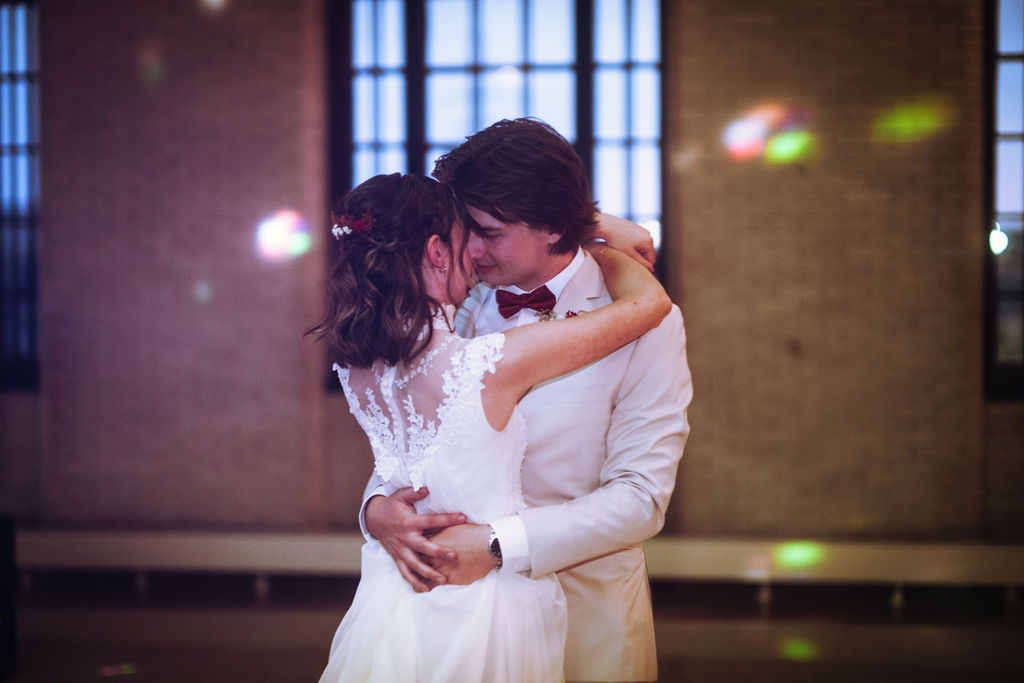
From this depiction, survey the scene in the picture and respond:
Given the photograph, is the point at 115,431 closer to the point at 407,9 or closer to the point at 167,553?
the point at 167,553

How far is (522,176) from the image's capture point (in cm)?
171

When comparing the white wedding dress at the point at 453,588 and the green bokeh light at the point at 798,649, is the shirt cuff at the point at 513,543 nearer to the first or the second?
the white wedding dress at the point at 453,588

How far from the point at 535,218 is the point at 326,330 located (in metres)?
0.51

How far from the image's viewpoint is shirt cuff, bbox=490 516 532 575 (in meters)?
1.48

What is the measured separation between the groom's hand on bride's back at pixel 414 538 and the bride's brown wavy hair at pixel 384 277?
0.91 ft

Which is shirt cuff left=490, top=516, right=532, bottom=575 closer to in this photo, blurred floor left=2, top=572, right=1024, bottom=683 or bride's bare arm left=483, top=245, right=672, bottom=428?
bride's bare arm left=483, top=245, right=672, bottom=428

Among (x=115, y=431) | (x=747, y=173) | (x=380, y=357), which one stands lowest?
(x=115, y=431)

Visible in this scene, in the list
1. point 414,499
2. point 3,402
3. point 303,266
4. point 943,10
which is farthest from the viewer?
point 3,402

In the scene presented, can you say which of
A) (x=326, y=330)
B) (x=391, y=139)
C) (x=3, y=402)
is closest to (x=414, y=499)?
(x=326, y=330)

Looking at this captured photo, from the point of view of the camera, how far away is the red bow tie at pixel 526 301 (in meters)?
1.80

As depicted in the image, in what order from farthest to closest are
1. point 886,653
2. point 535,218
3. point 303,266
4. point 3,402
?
point 3,402 → point 303,266 → point 886,653 → point 535,218

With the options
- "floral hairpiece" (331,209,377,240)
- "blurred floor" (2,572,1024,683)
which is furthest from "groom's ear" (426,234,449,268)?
"blurred floor" (2,572,1024,683)

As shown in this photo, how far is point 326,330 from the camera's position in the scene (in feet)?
5.30

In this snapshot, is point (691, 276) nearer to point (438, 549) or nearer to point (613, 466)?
point (613, 466)
